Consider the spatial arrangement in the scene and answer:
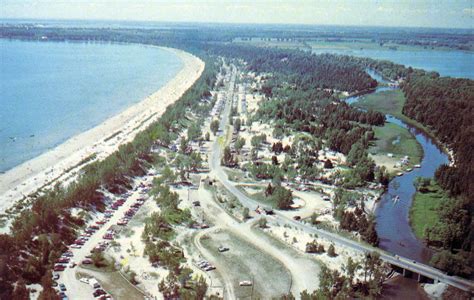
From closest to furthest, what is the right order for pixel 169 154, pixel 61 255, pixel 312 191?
pixel 61 255, pixel 312 191, pixel 169 154

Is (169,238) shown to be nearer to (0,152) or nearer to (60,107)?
(0,152)

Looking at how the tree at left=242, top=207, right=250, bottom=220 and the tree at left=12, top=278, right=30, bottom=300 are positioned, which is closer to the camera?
the tree at left=12, top=278, right=30, bottom=300

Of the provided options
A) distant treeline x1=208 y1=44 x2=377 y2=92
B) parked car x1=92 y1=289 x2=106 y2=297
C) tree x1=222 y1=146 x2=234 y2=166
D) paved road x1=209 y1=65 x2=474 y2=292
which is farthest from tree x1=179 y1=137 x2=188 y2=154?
distant treeline x1=208 y1=44 x2=377 y2=92

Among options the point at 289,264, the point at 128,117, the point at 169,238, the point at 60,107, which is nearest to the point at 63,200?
the point at 169,238

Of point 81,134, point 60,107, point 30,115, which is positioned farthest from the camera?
point 60,107

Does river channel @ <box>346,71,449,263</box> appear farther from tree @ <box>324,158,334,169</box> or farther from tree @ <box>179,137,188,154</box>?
tree @ <box>179,137,188,154</box>

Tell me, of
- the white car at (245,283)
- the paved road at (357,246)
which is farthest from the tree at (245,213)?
the white car at (245,283)
